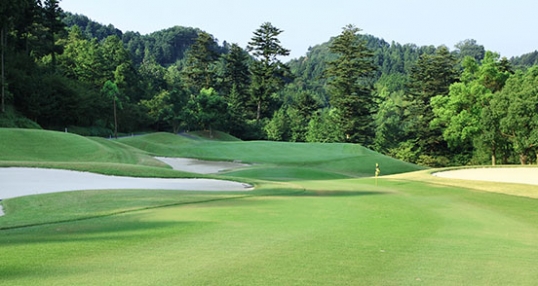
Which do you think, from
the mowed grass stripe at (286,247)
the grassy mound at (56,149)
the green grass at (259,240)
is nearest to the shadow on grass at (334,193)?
the green grass at (259,240)

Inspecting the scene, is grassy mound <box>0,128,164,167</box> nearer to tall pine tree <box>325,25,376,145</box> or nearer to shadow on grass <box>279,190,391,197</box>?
shadow on grass <box>279,190,391,197</box>

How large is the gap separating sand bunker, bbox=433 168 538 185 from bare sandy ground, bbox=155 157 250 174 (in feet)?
49.9

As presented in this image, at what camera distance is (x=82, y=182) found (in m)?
17.6

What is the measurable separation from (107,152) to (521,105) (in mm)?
39376

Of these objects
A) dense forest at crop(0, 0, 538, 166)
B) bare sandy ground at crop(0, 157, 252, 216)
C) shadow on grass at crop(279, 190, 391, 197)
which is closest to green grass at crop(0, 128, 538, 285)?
shadow on grass at crop(279, 190, 391, 197)

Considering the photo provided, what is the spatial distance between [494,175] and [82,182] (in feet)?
73.6

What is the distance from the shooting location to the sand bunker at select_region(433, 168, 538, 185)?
2423 centimetres

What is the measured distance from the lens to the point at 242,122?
73625mm

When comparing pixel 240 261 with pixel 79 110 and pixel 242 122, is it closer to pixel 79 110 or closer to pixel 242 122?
pixel 79 110

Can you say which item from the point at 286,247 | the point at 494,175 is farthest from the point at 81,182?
the point at 494,175

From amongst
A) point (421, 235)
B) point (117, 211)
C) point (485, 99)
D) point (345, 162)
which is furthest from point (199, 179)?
point (485, 99)

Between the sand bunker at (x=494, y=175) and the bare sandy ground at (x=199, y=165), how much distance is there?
15.2m

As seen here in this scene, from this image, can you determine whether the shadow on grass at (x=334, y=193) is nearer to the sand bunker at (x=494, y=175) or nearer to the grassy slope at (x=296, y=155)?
the sand bunker at (x=494, y=175)

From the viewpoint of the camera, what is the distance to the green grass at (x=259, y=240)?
207 inches
